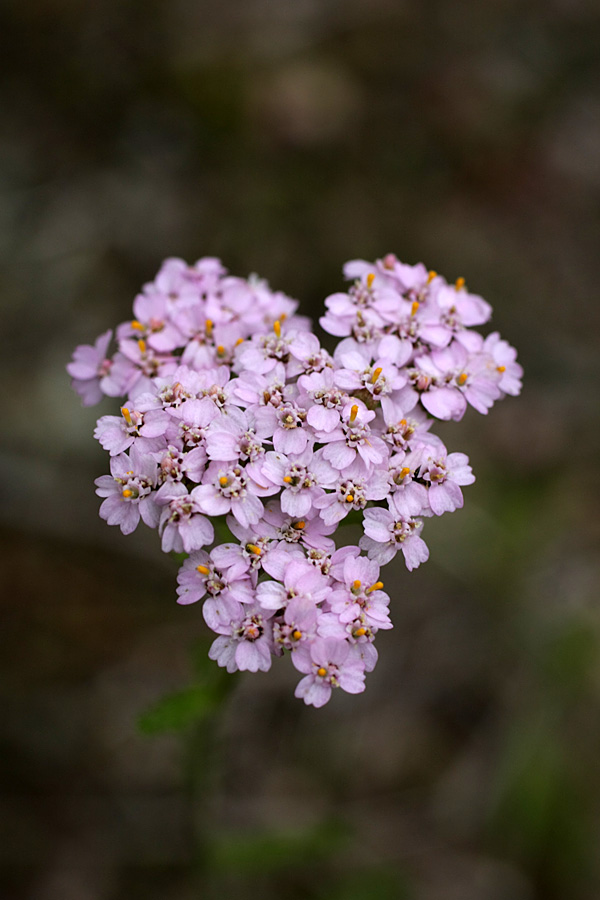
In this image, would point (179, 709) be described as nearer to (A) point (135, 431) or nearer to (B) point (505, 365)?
(A) point (135, 431)

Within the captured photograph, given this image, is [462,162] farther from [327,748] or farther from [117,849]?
[117,849]

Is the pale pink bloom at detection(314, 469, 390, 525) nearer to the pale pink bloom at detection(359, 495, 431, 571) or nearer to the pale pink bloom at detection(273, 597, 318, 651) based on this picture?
the pale pink bloom at detection(359, 495, 431, 571)

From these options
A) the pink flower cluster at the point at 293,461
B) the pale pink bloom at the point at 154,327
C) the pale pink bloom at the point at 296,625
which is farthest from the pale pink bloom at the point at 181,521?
the pale pink bloom at the point at 154,327

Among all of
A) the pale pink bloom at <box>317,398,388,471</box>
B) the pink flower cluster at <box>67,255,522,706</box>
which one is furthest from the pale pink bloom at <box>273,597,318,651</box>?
the pale pink bloom at <box>317,398,388,471</box>

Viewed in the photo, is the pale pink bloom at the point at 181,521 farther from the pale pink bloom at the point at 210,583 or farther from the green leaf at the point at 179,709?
the green leaf at the point at 179,709

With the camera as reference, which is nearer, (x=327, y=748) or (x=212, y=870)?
(x=212, y=870)

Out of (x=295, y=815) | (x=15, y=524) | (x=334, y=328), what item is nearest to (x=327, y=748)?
(x=295, y=815)

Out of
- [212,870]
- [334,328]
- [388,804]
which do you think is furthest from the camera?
[388,804]
